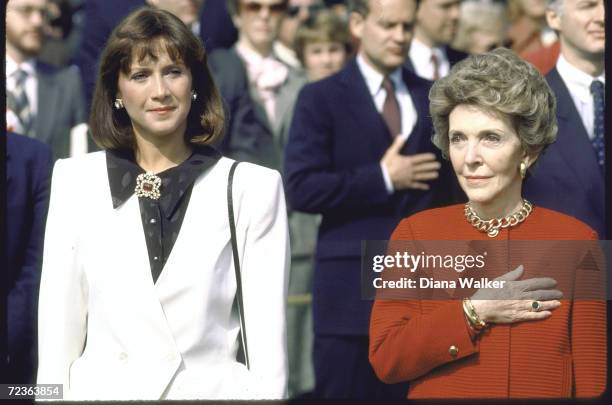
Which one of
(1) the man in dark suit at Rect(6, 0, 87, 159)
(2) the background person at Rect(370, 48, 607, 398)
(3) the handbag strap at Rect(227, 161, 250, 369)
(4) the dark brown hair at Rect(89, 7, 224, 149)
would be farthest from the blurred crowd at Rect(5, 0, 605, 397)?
(3) the handbag strap at Rect(227, 161, 250, 369)

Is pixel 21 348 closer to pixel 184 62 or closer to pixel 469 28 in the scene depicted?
pixel 184 62

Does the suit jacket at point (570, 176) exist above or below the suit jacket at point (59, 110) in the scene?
below

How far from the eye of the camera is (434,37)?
20.7 feet

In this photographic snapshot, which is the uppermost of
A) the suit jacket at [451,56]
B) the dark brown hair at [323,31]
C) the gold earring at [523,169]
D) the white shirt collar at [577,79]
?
the dark brown hair at [323,31]

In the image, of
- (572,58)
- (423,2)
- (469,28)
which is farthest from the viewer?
(469,28)

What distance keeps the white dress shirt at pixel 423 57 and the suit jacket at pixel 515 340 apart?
2569mm

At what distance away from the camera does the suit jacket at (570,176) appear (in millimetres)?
5059

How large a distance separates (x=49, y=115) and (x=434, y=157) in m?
1.60

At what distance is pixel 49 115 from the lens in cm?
582

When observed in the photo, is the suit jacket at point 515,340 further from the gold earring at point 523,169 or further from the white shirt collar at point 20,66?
the white shirt collar at point 20,66

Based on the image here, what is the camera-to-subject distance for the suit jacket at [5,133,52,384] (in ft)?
15.9

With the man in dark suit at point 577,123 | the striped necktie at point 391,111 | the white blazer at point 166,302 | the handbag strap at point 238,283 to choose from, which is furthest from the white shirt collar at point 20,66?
the handbag strap at point 238,283

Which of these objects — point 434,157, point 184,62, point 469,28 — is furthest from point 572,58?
point 184,62

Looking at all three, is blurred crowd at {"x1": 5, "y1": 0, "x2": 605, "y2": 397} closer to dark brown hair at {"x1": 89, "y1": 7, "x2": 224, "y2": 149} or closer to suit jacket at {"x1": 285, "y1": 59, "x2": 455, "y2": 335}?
suit jacket at {"x1": 285, "y1": 59, "x2": 455, "y2": 335}
